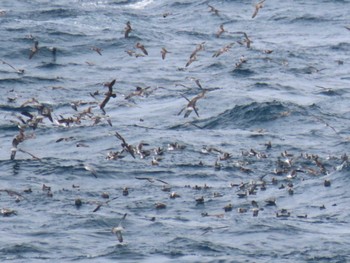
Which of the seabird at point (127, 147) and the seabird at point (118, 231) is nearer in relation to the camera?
the seabird at point (118, 231)

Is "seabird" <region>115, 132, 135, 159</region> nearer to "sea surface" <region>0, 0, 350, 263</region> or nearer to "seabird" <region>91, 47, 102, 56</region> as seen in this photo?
"sea surface" <region>0, 0, 350, 263</region>

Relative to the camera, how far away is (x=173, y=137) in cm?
3212

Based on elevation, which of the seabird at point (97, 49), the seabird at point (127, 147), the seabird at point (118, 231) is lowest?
the seabird at point (97, 49)

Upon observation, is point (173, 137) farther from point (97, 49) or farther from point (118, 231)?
point (97, 49)

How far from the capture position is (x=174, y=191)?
27297 millimetres

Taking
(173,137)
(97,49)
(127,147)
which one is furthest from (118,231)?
(97,49)

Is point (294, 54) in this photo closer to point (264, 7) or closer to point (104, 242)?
point (264, 7)

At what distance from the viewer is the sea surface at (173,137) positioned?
2420 centimetres

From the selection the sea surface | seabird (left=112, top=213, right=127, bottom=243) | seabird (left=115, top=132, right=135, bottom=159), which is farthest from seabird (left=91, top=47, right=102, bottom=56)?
seabird (left=112, top=213, right=127, bottom=243)

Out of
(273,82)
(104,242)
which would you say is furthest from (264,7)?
(104,242)

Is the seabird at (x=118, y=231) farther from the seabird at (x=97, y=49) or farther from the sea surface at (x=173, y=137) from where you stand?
the seabird at (x=97, y=49)

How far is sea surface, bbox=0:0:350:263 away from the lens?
24203 millimetres

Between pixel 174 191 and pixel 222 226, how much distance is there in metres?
2.71

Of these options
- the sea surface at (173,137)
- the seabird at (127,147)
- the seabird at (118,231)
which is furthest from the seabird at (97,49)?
the seabird at (118,231)
